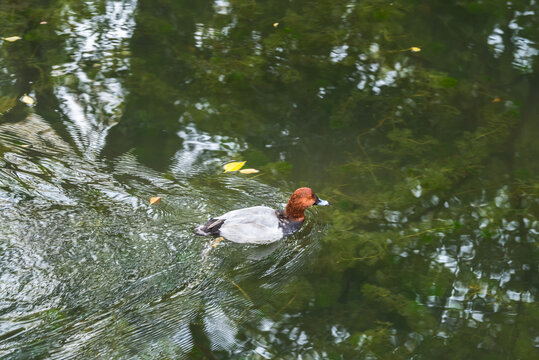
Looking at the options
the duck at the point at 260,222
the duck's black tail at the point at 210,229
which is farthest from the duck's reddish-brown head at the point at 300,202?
the duck's black tail at the point at 210,229

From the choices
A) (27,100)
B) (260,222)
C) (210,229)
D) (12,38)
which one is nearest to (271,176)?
(260,222)

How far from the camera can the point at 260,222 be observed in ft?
17.9

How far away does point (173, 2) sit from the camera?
9625 mm

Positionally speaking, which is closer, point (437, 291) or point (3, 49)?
point (437, 291)

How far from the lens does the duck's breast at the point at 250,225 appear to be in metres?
5.40

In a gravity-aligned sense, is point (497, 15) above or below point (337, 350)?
above

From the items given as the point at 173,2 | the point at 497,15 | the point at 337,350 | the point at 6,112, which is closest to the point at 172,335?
the point at 337,350

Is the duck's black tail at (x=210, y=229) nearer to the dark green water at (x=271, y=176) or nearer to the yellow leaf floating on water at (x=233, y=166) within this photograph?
the dark green water at (x=271, y=176)

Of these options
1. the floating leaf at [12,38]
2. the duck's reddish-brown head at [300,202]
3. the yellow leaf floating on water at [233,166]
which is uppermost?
the duck's reddish-brown head at [300,202]

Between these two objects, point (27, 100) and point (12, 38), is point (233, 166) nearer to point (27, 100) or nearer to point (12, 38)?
point (27, 100)

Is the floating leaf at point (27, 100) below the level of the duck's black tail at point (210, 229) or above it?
below

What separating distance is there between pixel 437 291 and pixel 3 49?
7220 millimetres

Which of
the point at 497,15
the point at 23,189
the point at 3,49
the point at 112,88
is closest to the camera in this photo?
the point at 23,189

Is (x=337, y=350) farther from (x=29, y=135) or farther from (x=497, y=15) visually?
(x=497, y=15)
